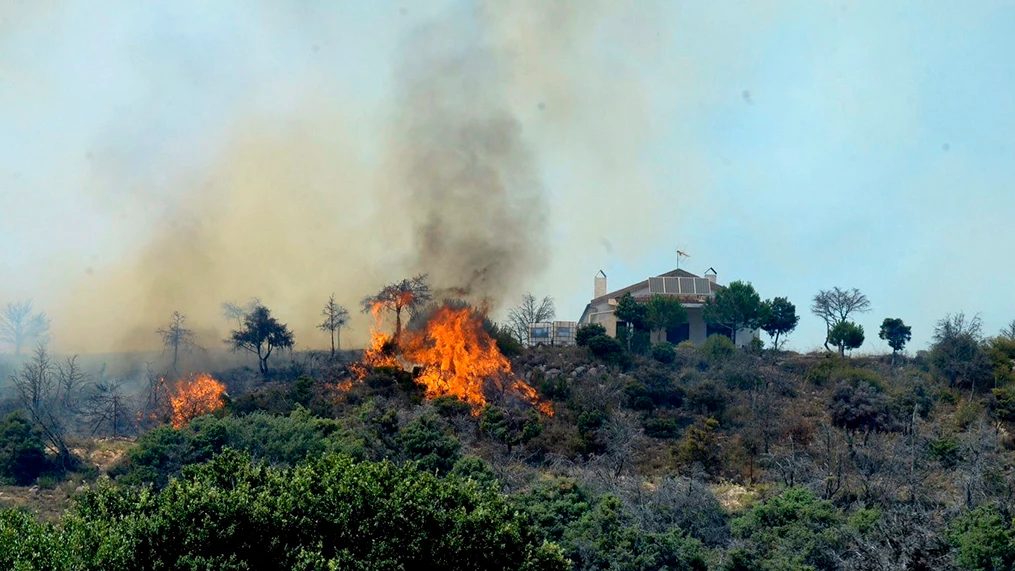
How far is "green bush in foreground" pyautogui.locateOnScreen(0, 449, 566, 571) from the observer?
1658cm

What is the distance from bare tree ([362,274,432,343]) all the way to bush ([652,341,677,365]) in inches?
686

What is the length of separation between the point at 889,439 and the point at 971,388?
1343 cm

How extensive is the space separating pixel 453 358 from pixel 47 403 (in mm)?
26125

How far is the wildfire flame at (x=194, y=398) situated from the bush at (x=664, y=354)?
30.6 metres

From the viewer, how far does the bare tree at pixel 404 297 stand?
196 ft

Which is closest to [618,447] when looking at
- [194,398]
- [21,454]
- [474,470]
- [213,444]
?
[474,470]

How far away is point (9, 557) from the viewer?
1583 centimetres

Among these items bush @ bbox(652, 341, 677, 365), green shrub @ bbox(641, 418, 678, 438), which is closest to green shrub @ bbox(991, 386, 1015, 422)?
green shrub @ bbox(641, 418, 678, 438)

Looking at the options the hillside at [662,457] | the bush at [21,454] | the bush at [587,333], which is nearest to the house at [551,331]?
the bush at [587,333]

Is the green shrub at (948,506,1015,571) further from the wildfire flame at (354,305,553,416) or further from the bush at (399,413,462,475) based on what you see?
the wildfire flame at (354,305,553,416)

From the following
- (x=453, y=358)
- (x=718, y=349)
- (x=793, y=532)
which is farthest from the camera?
(x=718, y=349)

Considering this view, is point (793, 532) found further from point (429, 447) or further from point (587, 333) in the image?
point (587, 333)

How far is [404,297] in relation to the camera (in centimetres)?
5969

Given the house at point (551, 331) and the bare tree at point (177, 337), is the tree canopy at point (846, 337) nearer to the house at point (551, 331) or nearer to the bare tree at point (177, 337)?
the house at point (551, 331)
